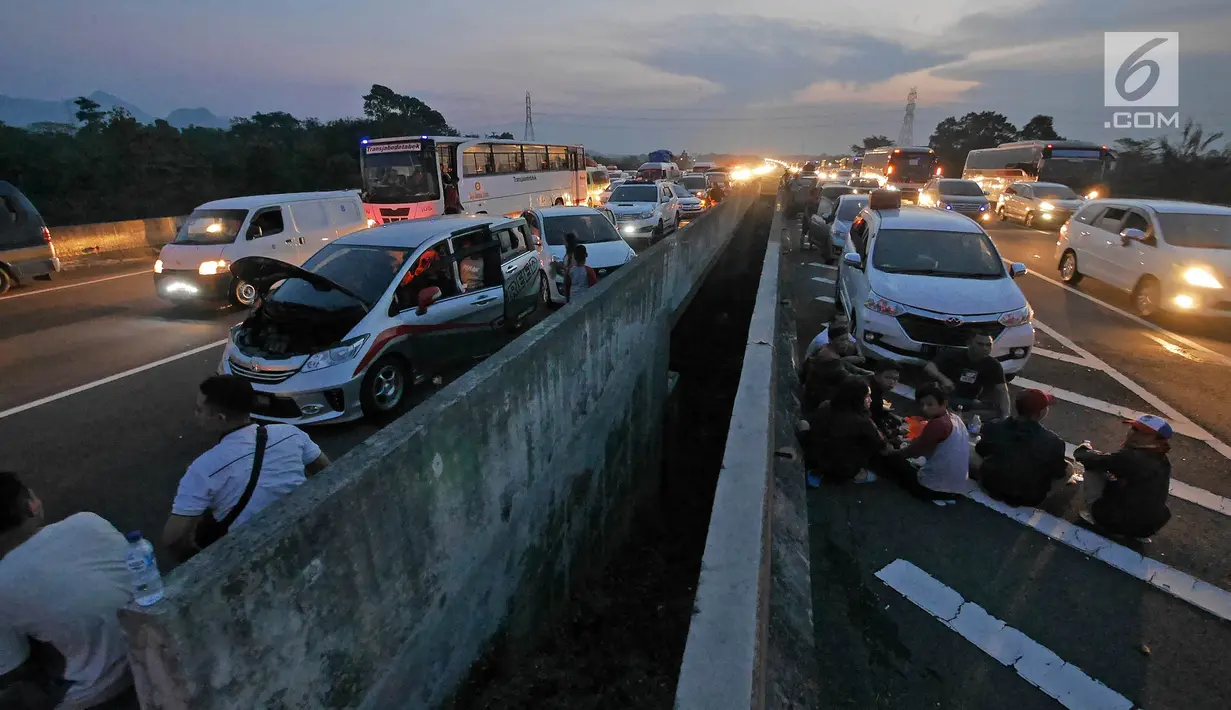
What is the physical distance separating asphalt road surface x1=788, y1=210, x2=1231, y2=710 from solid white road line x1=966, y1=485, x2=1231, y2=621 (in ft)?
0.04

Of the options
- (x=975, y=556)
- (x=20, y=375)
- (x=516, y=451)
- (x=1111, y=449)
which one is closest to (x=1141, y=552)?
(x=975, y=556)

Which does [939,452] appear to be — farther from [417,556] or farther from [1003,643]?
[417,556]

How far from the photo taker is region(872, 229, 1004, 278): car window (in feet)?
25.0

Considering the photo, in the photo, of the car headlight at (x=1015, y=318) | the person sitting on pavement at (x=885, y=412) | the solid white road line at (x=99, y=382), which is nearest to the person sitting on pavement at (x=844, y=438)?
the person sitting on pavement at (x=885, y=412)

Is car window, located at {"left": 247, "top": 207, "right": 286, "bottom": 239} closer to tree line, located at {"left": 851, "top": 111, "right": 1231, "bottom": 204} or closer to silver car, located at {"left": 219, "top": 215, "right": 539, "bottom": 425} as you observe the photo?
silver car, located at {"left": 219, "top": 215, "right": 539, "bottom": 425}

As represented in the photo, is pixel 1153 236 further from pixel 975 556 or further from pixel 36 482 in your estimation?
pixel 36 482

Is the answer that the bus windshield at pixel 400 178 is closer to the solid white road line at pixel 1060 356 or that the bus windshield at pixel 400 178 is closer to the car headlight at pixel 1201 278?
the solid white road line at pixel 1060 356

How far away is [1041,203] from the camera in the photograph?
71.3 feet

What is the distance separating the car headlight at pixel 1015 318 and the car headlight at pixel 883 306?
1003mm

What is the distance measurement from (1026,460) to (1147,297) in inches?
314

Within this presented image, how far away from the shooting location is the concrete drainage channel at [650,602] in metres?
3.22

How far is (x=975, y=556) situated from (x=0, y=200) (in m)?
17.3

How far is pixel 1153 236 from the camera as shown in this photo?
1002 centimetres

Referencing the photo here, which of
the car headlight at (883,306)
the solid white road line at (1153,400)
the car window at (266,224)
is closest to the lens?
the solid white road line at (1153,400)
